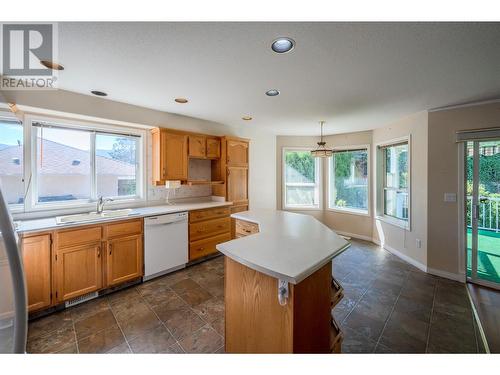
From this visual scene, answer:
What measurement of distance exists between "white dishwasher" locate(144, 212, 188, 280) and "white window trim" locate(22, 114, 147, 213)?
72 centimetres

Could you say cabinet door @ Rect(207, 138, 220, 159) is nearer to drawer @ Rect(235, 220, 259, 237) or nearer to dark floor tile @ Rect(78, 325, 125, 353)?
drawer @ Rect(235, 220, 259, 237)

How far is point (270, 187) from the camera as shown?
196 inches

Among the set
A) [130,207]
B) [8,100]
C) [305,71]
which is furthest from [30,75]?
[305,71]

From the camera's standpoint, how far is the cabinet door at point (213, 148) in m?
3.76

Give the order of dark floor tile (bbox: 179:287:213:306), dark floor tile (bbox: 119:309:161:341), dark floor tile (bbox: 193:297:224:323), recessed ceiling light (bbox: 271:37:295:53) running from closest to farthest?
recessed ceiling light (bbox: 271:37:295:53)
dark floor tile (bbox: 119:309:161:341)
dark floor tile (bbox: 193:297:224:323)
dark floor tile (bbox: 179:287:213:306)

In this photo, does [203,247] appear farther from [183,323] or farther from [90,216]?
[90,216]

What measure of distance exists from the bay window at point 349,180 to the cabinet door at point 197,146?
311cm

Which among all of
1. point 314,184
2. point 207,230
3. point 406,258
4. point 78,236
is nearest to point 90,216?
point 78,236

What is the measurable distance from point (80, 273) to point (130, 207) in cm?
111

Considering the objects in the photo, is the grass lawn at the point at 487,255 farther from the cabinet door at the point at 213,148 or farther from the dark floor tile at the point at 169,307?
the cabinet door at the point at 213,148

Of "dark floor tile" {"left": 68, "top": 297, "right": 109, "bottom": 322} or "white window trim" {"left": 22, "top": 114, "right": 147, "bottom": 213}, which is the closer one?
"dark floor tile" {"left": 68, "top": 297, "right": 109, "bottom": 322}

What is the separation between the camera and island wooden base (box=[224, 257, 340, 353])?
115 cm

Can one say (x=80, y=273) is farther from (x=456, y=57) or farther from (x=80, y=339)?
(x=456, y=57)

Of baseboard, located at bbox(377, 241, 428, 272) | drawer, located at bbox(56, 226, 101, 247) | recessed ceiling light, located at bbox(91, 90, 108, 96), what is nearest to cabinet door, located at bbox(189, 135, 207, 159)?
recessed ceiling light, located at bbox(91, 90, 108, 96)
